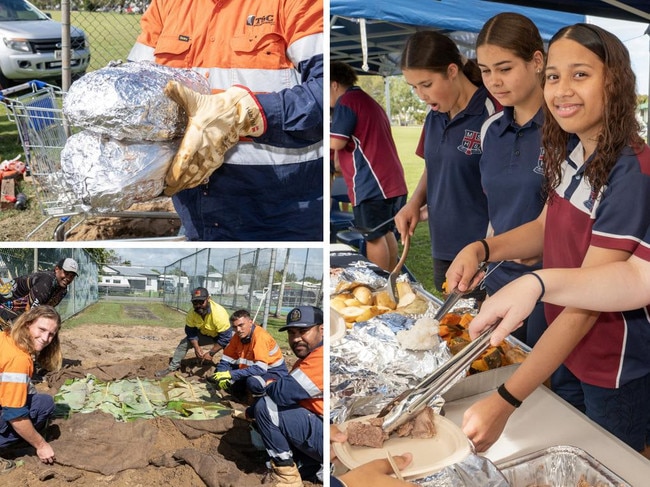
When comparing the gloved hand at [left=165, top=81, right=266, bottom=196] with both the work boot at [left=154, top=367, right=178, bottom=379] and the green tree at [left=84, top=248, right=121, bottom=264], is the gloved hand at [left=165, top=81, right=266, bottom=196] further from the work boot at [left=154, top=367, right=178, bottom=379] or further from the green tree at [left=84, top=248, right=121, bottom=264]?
the work boot at [left=154, top=367, right=178, bottom=379]

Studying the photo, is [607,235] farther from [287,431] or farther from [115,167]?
[115,167]

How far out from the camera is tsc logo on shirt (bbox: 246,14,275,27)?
1.35 meters

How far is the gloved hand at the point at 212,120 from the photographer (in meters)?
1.29

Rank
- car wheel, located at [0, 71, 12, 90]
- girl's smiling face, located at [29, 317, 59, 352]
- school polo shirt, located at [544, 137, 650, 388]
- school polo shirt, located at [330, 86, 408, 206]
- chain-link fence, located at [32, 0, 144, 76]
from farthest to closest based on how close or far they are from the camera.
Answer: car wheel, located at [0, 71, 12, 90]
chain-link fence, located at [32, 0, 144, 76]
school polo shirt, located at [330, 86, 408, 206]
girl's smiling face, located at [29, 317, 59, 352]
school polo shirt, located at [544, 137, 650, 388]

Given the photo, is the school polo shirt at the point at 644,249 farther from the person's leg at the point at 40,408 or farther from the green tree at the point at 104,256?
the person's leg at the point at 40,408

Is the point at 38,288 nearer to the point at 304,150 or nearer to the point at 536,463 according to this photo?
the point at 304,150

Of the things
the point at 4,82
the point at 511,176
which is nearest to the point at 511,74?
the point at 511,176

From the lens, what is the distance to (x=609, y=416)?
4.43 feet

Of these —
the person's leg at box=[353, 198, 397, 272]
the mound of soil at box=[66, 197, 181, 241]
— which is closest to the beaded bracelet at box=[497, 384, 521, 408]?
the mound of soil at box=[66, 197, 181, 241]

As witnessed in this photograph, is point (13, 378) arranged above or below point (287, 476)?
above

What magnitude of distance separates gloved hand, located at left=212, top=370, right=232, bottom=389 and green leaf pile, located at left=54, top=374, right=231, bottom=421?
32 mm

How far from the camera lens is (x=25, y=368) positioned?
1.43 m

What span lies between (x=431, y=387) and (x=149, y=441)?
2.79 ft

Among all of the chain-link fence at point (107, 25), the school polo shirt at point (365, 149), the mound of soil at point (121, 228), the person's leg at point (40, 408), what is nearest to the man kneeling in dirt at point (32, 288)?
the person's leg at point (40, 408)
